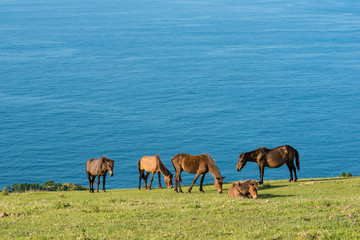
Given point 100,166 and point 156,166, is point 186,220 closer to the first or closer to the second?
point 156,166

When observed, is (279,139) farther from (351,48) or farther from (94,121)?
(351,48)

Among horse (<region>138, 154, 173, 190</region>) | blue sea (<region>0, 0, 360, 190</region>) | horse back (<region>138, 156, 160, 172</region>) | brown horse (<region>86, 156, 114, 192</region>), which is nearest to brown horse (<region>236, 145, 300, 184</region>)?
horse (<region>138, 154, 173, 190</region>)

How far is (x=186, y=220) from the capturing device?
1466cm

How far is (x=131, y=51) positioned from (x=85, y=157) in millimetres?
98318

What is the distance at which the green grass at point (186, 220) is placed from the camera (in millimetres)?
12820

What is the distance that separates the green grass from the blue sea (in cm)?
5416

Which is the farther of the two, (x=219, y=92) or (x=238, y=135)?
(x=219, y=92)

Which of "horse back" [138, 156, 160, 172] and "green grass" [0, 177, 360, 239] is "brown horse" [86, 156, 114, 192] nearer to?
"horse back" [138, 156, 160, 172]

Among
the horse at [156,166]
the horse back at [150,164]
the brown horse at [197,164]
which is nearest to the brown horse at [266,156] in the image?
the brown horse at [197,164]

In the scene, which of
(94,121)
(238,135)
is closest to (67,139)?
(94,121)

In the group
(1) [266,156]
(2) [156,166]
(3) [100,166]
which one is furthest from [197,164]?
(3) [100,166]

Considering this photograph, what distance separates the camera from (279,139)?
298 ft

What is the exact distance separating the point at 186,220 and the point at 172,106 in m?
101

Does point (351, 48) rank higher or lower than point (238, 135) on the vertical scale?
higher
